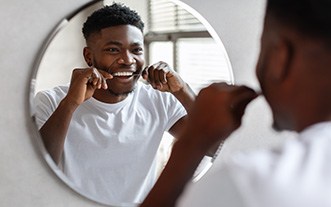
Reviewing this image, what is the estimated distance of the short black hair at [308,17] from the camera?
0.41m

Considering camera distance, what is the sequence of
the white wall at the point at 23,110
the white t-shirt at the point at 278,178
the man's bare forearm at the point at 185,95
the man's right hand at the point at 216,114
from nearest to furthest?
the white t-shirt at the point at 278,178, the man's right hand at the point at 216,114, the white wall at the point at 23,110, the man's bare forearm at the point at 185,95

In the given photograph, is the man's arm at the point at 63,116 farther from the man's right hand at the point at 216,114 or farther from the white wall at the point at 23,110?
the man's right hand at the point at 216,114

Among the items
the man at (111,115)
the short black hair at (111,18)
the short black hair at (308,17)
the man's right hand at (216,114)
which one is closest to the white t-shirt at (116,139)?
the man at (111,115)

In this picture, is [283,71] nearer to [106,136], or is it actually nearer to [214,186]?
[214,186]

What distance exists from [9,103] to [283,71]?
68 centimetres

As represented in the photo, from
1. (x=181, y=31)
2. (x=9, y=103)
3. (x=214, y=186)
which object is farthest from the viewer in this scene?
(x=181, y=31)

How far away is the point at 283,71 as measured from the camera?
0.44m

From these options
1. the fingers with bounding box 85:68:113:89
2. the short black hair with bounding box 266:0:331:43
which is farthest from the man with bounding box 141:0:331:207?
the fingers with bounding box 85:68:113:89

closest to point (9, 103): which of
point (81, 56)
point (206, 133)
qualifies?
point (81, 56)

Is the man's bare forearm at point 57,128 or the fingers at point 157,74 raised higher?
the fingers at point 157,74

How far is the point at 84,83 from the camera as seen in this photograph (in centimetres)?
102

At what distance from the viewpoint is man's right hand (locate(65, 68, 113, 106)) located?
1.01m

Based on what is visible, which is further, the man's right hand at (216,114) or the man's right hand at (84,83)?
the man's right hand at (84,83)

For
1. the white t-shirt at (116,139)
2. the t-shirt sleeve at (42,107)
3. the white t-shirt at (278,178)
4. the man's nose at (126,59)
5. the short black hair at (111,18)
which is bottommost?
the white t-shirt at (116,139)
